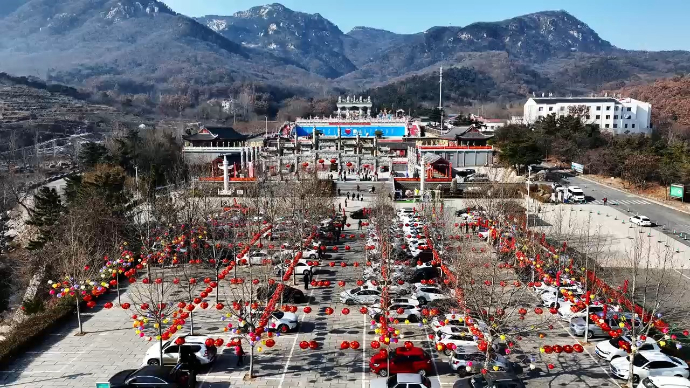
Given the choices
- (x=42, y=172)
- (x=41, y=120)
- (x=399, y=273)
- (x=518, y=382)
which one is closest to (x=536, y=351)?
(x=518, y=382)

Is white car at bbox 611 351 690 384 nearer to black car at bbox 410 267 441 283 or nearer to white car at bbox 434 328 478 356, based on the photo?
white car at bbox 434 328 478 356

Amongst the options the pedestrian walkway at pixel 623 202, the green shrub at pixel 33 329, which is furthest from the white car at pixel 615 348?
the pedestrian walkway at pixel 623 202

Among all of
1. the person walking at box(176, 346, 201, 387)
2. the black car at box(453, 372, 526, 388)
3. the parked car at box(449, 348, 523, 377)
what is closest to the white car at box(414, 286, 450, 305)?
the parked car at box(449, 348, 523, 377)

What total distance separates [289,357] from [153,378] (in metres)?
3.34

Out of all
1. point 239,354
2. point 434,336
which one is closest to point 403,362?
point 434,336

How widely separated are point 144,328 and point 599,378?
1137 cm

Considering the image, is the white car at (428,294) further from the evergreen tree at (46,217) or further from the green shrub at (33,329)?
the evergreen tree at (46,217)

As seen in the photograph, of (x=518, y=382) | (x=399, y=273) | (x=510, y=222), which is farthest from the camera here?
(x=510, y=222)

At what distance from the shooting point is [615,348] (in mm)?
12766

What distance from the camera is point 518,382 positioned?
10961 millimetres

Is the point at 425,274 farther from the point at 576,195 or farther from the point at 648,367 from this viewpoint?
the point at 576,195

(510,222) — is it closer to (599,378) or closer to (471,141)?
(599,378)

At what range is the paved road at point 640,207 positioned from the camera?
27062 mm

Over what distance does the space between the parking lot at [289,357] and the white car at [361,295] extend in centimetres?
35
